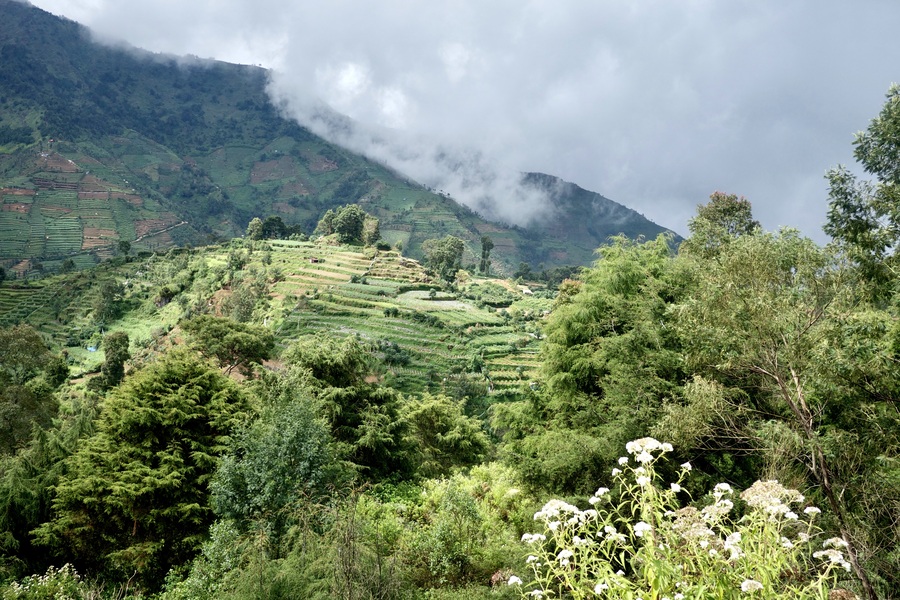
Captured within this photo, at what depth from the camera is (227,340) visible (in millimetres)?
36312

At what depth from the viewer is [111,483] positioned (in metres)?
14.2

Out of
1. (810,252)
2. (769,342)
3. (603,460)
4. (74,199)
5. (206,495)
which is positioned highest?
(74,199)

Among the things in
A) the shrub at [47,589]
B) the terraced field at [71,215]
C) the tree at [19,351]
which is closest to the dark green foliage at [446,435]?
the shrub at [47,589]

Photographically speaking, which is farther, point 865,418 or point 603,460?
point 603,460

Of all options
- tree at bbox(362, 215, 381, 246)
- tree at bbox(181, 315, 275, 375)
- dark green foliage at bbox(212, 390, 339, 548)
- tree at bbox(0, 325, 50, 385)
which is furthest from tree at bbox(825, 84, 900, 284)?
tree at bbox(362, 215, 381, 246)

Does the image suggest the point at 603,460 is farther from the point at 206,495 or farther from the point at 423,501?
the point at 206,495

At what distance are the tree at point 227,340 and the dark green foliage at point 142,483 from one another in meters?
20.2

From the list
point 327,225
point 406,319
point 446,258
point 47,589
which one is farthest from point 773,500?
point 327,225

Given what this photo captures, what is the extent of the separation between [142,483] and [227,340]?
23372 millimetres

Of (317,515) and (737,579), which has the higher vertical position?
(737,579)

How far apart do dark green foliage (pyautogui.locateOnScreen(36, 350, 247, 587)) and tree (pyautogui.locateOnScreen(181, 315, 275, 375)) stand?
2015cm

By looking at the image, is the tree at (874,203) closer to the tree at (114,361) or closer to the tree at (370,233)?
the tree at (114,361)

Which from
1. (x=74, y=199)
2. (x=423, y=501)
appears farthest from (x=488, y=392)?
(x=74, y=199)

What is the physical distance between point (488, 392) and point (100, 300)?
190 feet
